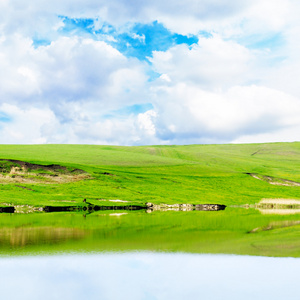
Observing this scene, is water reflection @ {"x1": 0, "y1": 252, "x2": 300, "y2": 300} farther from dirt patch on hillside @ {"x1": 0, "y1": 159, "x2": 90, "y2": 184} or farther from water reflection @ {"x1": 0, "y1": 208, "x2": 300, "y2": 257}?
dirt patch on hillside @ {"x1": 0, "y1": 159, "x2": 90, "y2": 184}

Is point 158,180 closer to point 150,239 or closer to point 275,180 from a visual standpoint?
point 275,180

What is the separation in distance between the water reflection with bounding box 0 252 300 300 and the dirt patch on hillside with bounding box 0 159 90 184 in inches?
3011

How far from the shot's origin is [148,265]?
22.2 metres

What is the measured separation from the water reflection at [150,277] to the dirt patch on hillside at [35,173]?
251 ft

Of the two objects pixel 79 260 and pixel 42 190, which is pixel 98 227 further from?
pixel 42 190

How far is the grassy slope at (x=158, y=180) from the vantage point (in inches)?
3278

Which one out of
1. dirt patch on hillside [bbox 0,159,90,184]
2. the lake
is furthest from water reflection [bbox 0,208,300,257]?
dirt patch on hillside [bbox 0,159,90,184]

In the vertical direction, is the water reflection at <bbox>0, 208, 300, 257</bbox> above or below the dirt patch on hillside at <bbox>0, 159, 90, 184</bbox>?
below

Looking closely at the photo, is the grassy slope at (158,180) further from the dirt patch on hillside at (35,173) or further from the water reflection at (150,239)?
the water reflection at (150,239)

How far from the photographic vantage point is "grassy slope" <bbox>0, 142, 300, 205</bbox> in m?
83.2

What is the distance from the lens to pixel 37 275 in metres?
20.0

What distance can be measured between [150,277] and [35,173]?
87678mm

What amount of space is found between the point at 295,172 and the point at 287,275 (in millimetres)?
117729

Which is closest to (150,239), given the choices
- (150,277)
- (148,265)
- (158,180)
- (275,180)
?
(148,265)
